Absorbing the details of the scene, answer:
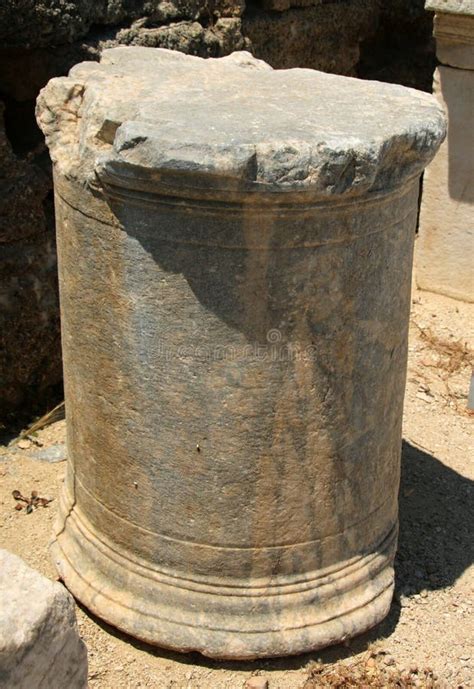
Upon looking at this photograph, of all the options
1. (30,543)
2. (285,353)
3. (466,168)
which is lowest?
(30,543)

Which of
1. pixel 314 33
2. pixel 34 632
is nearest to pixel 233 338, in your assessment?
pixel 34 632

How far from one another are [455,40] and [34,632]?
15.2 feet

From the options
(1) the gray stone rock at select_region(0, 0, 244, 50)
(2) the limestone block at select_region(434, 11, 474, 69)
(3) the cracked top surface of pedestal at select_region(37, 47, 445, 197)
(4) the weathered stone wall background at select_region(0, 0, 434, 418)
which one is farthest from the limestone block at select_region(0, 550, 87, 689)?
(2) the limestone block at select_region(434, 11, 474, 69)

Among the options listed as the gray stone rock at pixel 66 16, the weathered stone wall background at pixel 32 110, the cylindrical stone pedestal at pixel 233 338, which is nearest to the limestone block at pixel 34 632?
the cylindrical stone pedestal at pixel 233 338

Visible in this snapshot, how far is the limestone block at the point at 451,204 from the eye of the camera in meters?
6.10

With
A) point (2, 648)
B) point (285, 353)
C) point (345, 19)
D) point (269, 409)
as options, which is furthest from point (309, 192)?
point (345, 19)

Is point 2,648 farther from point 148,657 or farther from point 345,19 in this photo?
point 345,19

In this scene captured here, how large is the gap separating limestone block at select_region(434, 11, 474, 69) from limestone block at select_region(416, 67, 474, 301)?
0.19 feet

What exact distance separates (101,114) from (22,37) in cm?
159

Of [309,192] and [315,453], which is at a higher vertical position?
[309,192]

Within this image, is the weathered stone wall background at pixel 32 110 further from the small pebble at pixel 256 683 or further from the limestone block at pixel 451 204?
the small pebble at pixel 256 683

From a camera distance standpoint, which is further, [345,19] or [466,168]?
[345,19]

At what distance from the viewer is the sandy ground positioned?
12.2ft

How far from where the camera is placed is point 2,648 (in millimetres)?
2334
